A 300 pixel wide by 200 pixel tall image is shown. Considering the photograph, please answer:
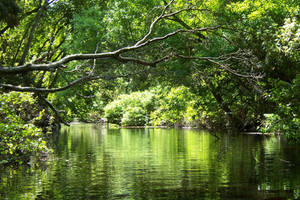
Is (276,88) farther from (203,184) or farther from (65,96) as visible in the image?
(65,96)

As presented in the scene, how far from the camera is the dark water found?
10234mm

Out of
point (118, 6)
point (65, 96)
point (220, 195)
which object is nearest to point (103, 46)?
point (118, 6)

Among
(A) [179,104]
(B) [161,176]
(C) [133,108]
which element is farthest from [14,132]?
(C) [133,108]

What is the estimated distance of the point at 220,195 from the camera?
995 centimetres

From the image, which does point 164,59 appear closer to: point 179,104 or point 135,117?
point 179,104

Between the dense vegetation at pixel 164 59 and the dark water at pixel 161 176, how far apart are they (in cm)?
117

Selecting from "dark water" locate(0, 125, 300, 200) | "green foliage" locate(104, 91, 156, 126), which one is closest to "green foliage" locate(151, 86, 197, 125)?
"green foliage" locate(104, 91, 156, 126)

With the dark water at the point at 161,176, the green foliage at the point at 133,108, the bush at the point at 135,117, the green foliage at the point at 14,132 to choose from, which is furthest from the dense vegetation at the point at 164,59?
the green foliage at the point at 133,108

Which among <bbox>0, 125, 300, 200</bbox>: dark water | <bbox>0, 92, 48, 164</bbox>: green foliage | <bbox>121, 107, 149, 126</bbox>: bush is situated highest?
<bbox>121, 107, 149, 126</bbox>: bush

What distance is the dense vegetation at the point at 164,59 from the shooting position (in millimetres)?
12773

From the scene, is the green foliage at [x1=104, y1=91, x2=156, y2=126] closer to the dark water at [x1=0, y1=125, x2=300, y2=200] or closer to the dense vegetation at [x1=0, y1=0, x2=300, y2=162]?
the dense vegetation at [x1=0, y1=0, x2=300, y2=162]

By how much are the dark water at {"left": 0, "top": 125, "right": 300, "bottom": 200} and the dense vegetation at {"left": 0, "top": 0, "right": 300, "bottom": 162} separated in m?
1.17

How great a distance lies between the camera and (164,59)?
44.0ft

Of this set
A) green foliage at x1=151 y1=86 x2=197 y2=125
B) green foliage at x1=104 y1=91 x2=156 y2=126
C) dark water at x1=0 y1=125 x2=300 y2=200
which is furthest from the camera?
green foliage at x1=104 y1=91 x2=156 y2=126
